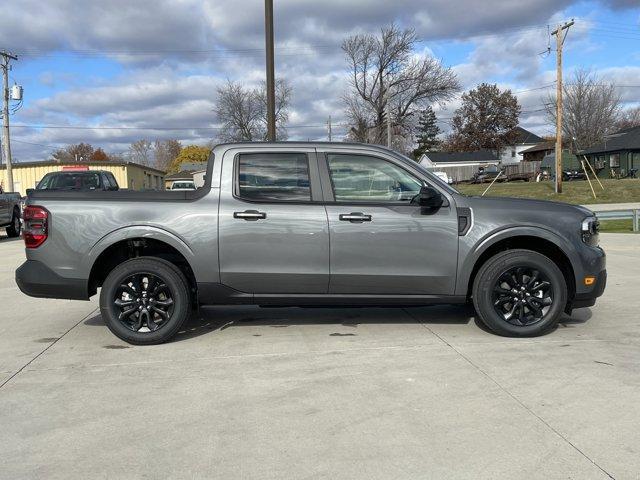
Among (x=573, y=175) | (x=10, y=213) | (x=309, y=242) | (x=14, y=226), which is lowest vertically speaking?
(x=14, y=226)

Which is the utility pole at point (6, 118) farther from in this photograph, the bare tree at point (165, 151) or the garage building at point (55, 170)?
the bare tree at point (165, 151)

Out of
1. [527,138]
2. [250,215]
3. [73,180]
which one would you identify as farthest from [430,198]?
[527,138]

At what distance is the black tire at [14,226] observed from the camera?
722 inches

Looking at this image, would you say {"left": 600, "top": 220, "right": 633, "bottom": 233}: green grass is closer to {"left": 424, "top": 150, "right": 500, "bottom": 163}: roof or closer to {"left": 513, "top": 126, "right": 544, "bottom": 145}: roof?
{"left": 424, "top": 150, "right": 500, "bottom": 163}: roof

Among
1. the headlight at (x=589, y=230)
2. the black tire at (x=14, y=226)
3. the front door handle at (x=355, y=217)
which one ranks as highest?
the front door handle at (x=355, y=217)

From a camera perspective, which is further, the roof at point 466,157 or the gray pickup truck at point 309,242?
the roof at point 466,157

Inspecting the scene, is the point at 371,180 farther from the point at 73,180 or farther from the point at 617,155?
the point at 617,155

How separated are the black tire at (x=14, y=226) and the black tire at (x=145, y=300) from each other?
14.8m

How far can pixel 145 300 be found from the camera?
5.52 m

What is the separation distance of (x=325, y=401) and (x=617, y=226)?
60.0 ft

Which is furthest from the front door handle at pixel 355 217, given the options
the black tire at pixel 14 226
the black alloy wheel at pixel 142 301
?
the black tire at pixel 14 226

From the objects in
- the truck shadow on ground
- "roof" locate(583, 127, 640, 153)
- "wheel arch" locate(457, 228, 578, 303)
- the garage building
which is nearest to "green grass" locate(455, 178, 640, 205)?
"roof" locate(583, 127, 640, 153)

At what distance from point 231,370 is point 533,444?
246 cm

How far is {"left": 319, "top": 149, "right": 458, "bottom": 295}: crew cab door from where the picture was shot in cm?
542
